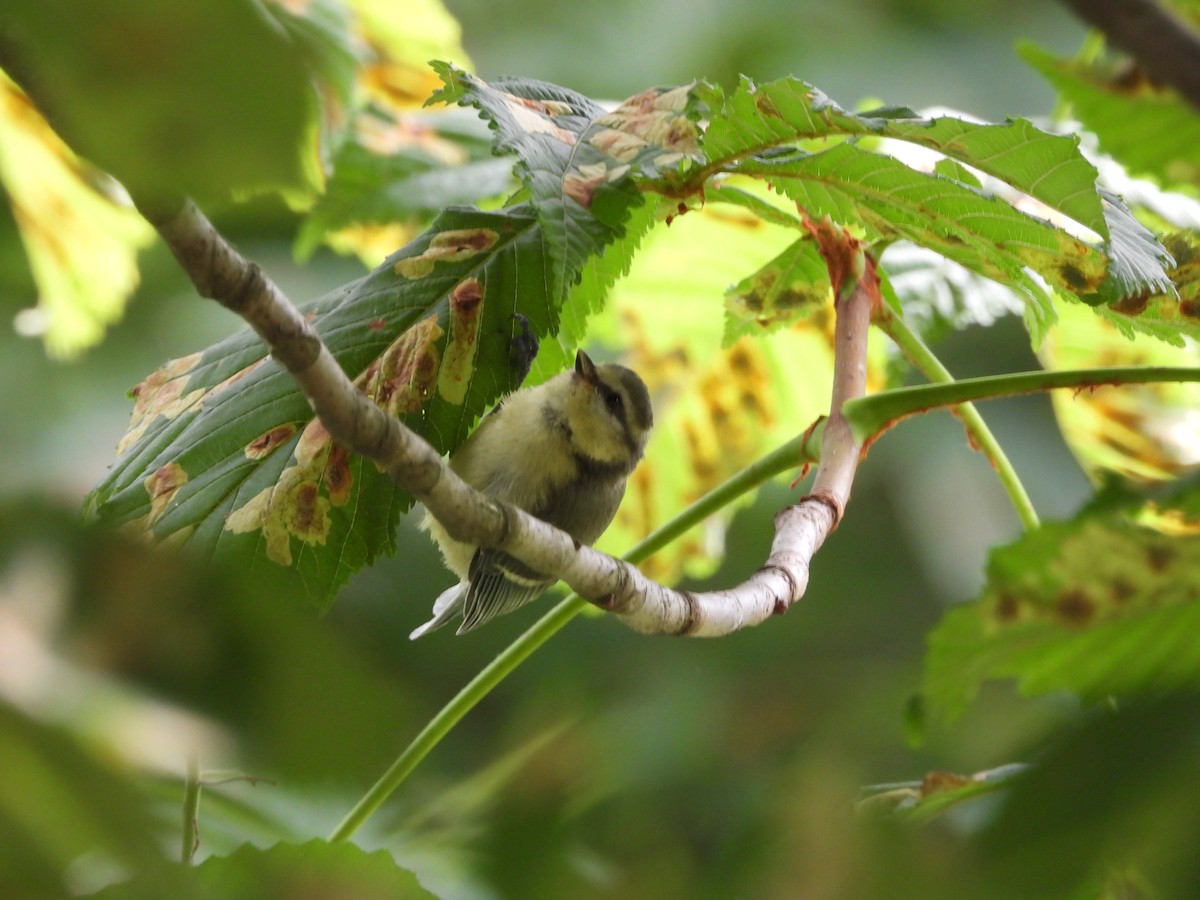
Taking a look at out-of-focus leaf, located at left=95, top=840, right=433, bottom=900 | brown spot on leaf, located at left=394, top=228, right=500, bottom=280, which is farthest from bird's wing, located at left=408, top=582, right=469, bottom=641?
out-of-focus leaf, located at left=95, top=840, right=433, bottom=900

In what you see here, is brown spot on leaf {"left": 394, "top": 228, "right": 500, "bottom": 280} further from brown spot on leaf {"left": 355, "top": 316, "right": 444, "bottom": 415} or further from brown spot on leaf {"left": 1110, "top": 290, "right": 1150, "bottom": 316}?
brown spot on leaf {"left": 1110, "top": 290, "right": 1150, "bottom": 316}

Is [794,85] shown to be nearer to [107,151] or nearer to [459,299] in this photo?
[459,299]

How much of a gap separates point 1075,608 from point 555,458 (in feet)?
3.13

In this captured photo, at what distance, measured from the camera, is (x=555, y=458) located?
52.5 inches

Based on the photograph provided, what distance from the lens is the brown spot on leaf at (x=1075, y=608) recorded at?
40 cm

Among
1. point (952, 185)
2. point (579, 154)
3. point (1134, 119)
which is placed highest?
point (1134, 119)

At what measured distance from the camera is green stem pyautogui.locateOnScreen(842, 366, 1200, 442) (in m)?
0.85

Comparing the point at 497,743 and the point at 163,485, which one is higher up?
the point at 497,743

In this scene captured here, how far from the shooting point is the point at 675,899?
0.29m

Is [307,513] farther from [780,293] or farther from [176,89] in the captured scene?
[176,89]

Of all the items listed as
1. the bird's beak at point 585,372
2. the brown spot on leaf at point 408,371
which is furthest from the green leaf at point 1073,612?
the bird's beak at point 585,372

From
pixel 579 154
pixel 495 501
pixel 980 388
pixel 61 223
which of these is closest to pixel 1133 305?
pixel 980 388

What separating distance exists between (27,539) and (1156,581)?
367 mm

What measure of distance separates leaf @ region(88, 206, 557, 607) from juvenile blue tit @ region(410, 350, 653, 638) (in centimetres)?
38
